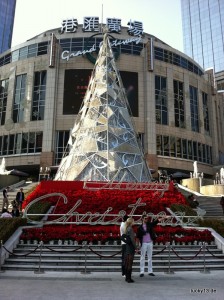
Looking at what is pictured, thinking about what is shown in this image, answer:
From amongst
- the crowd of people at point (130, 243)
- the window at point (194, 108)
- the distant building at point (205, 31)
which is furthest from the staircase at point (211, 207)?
the distant building at point (205, 31)

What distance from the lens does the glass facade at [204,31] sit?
118 m

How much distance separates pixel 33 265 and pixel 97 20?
51.1 meters

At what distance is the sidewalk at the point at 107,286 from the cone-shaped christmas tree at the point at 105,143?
45.8ft

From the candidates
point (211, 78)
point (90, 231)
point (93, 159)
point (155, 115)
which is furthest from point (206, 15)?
point (90, 231)

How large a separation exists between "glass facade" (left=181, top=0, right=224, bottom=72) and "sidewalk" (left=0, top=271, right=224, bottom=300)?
392 feet

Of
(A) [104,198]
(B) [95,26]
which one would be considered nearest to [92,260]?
(A) [104,198]

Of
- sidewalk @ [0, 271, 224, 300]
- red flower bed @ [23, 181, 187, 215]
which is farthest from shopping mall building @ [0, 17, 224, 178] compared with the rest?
sidewalk @ [0, 271, 224, 300]

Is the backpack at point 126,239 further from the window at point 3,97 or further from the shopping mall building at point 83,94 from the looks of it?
the window at point 3,97

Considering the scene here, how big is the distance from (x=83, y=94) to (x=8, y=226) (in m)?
37.3

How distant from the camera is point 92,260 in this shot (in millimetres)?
10898

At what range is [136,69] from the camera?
5069 cm

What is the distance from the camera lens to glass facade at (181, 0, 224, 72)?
388 feet

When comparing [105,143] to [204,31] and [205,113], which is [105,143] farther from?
[204,31]

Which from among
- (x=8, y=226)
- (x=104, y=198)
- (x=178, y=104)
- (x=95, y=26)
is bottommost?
(x=8, y=226)
